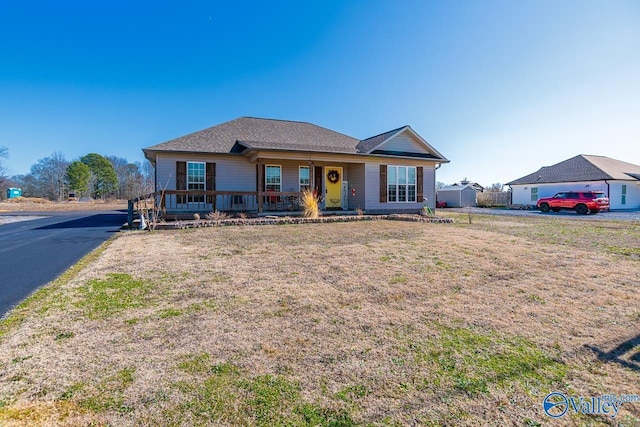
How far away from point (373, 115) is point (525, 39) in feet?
34.9

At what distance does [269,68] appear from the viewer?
51.5ft

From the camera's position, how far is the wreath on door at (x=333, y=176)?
15211 mm

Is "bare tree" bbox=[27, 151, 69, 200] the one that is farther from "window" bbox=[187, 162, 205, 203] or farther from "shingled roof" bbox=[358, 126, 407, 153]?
"shingled roof" bbox=[358, 126, 407, 153]

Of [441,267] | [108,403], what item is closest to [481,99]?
[441,267]

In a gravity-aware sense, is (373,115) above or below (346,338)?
above

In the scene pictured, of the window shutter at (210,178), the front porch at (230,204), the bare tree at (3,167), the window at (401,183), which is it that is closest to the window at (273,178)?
the front porch at (230,204)

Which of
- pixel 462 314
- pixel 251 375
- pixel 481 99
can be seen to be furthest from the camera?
pixel 481 99

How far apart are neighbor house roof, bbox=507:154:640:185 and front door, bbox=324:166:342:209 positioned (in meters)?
21.8

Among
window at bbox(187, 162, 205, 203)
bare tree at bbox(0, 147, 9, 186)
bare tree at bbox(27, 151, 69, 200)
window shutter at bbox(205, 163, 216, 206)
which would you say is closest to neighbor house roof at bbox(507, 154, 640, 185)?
window shutter at bbox(205, 163, 216, 206)

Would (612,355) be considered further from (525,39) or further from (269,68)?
(269,68)

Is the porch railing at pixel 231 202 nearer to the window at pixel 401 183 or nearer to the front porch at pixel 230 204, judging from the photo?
the front porch at pixel 230 204

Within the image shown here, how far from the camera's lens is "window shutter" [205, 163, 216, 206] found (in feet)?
42.4

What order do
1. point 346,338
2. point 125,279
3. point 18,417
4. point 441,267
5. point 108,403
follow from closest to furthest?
point 18,417
point 108,403
point 346,338
point 125,279
point 441,267

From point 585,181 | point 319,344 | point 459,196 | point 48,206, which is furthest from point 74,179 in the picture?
point 585,181
